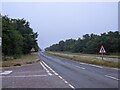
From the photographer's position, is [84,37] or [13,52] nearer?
[13,52]

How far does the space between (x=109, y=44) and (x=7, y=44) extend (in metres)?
64.5

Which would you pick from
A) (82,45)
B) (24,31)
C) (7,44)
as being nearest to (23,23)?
(24,31)

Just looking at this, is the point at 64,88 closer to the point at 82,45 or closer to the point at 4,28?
the point at 4,28

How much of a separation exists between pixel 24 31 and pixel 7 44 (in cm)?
4104

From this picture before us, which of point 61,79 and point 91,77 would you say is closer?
Answer: point 61,79

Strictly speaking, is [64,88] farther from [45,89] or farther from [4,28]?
[4,28]

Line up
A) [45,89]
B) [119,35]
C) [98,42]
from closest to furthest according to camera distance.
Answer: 1. [45,89]
2. [98,42]
3. [119,35]

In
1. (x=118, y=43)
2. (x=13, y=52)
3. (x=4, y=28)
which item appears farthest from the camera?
(x=118, y=43)

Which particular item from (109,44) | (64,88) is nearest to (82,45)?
(109,44)

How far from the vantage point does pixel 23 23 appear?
107 metres

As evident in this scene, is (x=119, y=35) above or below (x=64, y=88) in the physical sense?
above

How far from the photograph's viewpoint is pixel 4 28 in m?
62.5

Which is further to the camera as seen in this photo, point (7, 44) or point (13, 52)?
point (13, 52)

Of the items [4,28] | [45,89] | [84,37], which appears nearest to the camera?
[45,89]
